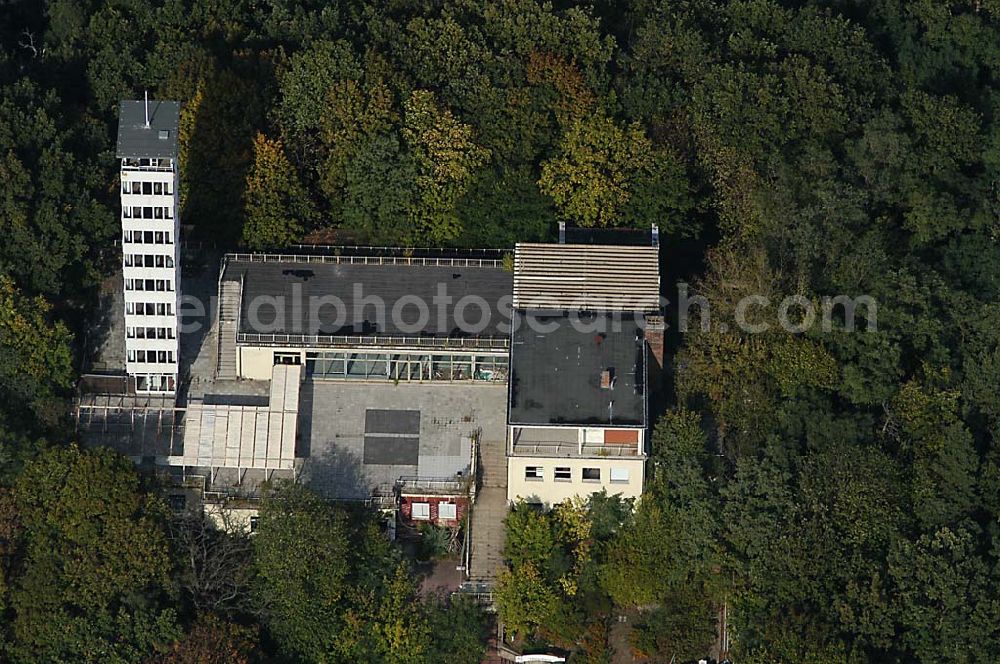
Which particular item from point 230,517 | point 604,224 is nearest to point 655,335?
point 604,224

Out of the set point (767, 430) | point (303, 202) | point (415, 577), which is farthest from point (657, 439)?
point (303, 202)

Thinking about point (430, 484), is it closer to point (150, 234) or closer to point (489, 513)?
point (489, 513)

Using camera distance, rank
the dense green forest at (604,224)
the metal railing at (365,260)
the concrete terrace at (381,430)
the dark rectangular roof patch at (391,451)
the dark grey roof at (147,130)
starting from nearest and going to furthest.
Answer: the dense green forest at (604,224) < the dark grey roof at (147,130) < the concrete terrace at (381,430) < the dark rectangular roof patch at (391,451) < the metal railing at (365,260)

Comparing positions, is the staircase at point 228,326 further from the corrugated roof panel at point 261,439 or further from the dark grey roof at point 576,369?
the dark grey roof at point 576,369

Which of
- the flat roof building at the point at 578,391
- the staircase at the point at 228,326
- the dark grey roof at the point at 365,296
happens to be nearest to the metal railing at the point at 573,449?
the flat roof building at the point at 578,391

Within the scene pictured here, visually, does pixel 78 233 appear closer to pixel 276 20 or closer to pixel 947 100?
pixel 276 20

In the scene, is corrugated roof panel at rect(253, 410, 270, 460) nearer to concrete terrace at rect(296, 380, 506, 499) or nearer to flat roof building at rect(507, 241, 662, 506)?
concrete terrace at rect(296, 380, 506, 499)
